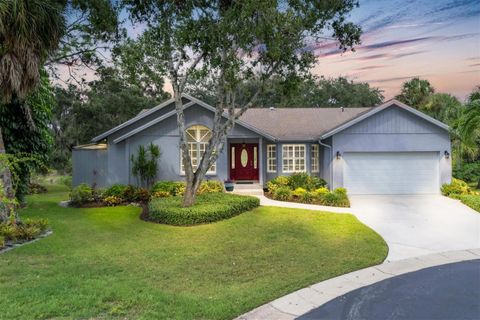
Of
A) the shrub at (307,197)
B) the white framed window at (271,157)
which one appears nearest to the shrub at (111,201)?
the shrub at (307,197)

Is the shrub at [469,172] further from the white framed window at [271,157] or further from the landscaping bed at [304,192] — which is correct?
the white framed window at [271,157]

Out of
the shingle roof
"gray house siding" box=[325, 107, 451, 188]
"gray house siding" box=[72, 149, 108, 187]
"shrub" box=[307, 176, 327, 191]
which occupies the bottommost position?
"shrub" box=[307, 176, 327, 191]

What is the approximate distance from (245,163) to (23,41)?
11931mm

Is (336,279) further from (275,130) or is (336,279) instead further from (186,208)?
(275,130)

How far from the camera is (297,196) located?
48.9ft

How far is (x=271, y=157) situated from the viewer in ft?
60.8

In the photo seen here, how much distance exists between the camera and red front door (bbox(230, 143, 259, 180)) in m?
18.6

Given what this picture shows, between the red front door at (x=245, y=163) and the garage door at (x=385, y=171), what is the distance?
15.6 feet

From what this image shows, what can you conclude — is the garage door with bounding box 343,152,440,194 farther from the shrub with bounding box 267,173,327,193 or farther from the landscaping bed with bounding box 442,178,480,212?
the shrub with bounding box 267,173,327,193

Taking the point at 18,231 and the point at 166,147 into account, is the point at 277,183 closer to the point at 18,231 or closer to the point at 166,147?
the point at 166,147

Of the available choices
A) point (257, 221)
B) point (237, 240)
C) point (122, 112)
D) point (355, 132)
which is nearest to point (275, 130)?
point (355, 132)

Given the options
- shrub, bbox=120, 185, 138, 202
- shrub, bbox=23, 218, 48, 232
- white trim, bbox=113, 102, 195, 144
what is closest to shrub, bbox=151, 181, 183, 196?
shrub, bbox=120, 185, 138, 202

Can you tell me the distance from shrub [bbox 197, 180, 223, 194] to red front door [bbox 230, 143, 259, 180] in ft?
8.50

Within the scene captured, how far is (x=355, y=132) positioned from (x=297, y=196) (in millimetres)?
4639
